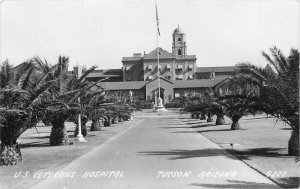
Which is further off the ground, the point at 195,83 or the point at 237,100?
the point at 195,83

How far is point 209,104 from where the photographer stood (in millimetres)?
36125

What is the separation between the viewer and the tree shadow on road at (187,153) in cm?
1493

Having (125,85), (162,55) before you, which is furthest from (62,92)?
(162,55)

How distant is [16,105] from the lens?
1433 cm

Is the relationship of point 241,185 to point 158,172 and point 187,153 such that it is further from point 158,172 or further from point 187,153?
point 187,153

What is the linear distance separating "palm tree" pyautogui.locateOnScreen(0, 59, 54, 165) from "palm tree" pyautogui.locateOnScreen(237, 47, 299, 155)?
756 cm

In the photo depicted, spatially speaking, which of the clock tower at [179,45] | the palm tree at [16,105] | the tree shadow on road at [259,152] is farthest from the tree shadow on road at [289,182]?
the clock tower at [179,45]

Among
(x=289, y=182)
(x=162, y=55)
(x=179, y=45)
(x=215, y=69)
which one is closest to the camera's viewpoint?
(x=289, y=182)

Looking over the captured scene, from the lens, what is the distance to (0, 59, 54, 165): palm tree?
14.0 meters

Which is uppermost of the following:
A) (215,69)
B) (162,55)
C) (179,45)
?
(179,45)

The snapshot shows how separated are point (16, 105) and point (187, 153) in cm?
631

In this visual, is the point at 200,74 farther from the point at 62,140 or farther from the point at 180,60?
the point at 62,140

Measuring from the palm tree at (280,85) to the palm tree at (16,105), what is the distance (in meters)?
7.56

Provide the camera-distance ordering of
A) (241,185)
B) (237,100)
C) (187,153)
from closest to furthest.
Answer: (241,185) → (187,153) → (237,100)
